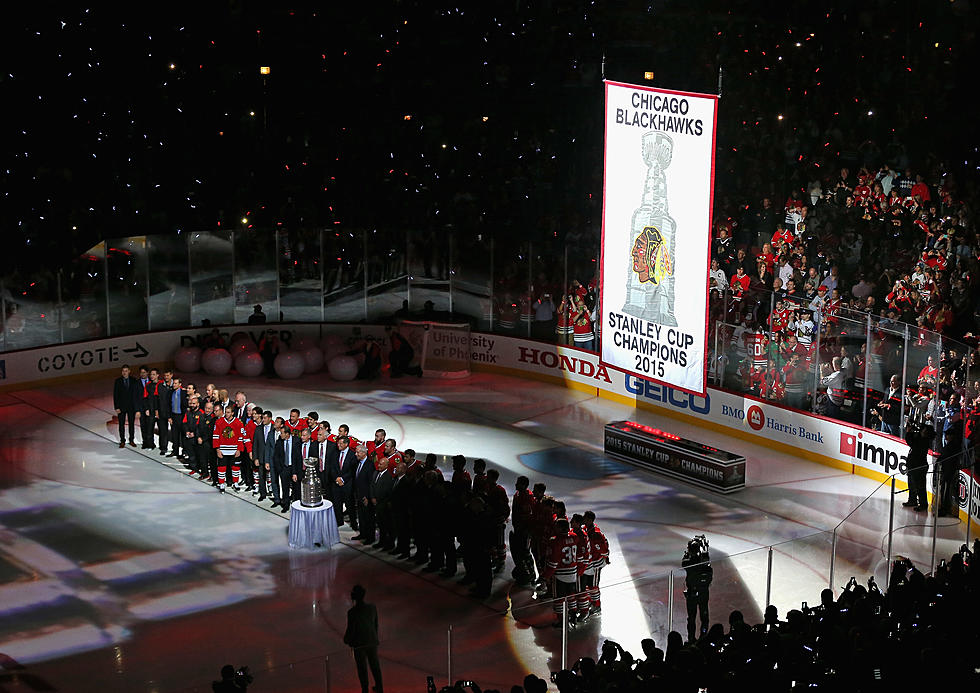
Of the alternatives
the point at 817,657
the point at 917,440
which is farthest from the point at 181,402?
the point at 817,657

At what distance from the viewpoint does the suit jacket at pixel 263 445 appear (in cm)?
2055

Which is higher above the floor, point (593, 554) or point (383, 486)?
point (383, 486)

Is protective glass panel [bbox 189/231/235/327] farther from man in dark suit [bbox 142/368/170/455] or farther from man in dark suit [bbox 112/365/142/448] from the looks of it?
man in dark suit [bbox 142/368/170/455]

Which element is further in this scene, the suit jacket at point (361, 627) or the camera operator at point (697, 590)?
the camera operator at point (697, 590)

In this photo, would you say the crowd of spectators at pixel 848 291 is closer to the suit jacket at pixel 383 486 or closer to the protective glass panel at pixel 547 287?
the protective glass panel at pixel 547 287

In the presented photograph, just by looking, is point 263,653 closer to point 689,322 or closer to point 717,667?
point 717,667

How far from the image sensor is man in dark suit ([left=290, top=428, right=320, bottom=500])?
19.7 meters

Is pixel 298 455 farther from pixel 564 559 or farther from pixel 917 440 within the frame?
pixel 917 440

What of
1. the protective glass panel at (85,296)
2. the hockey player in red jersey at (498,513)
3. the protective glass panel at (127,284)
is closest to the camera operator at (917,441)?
the hockey player in red jersey at (498,513)

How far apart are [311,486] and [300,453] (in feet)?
3.53

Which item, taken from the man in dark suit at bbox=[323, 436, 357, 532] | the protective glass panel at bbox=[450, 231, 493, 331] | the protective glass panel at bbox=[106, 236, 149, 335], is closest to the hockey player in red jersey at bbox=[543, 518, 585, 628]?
the man in dark suit at bbox=[323, 436, 357, 532]

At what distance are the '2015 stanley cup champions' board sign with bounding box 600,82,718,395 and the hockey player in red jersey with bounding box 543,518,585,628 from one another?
455 cm

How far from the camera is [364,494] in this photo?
1916 cm

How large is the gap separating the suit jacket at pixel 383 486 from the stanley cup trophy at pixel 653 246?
4759 mm
